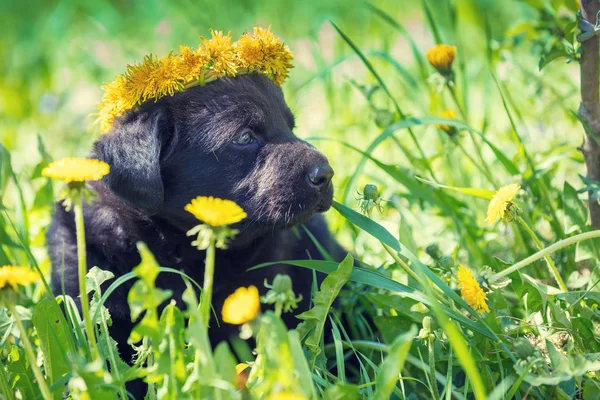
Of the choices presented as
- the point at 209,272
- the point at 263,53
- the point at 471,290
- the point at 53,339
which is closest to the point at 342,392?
the point at 209,272

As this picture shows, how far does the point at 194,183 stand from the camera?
6.76 ft

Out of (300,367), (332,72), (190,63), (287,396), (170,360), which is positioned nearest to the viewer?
(287,396)

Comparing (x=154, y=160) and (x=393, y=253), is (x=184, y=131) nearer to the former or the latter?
(x=154, y=160)

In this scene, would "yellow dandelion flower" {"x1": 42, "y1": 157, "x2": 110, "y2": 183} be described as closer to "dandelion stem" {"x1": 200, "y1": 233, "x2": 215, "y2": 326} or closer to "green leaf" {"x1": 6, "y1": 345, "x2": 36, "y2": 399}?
"dandelion stem" {"x1": 200, "y1": 233, "x2": 215, "y2": 326}

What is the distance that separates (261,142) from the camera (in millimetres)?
2100

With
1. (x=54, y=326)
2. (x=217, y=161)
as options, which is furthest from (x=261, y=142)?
(x=54, y=326)

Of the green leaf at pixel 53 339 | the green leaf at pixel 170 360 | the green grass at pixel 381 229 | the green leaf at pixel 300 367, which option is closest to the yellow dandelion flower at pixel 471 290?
the green grass at pixel 381 229

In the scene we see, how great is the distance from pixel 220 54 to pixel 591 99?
1035mm

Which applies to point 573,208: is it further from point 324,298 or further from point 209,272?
point 209,272

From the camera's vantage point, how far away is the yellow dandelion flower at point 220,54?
6.70 ft

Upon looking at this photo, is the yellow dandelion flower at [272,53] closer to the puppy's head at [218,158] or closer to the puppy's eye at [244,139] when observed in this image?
the puppy's head at [218,158]

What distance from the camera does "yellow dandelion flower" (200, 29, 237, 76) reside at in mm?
2043

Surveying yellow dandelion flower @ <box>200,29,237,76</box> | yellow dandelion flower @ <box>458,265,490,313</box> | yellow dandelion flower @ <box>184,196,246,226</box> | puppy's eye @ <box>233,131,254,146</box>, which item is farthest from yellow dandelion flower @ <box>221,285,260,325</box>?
yellow dandelion flower @ <box>200,29,237,76</box>

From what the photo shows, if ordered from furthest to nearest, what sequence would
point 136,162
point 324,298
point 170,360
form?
point 136,162, point 324,298, point 170,360
